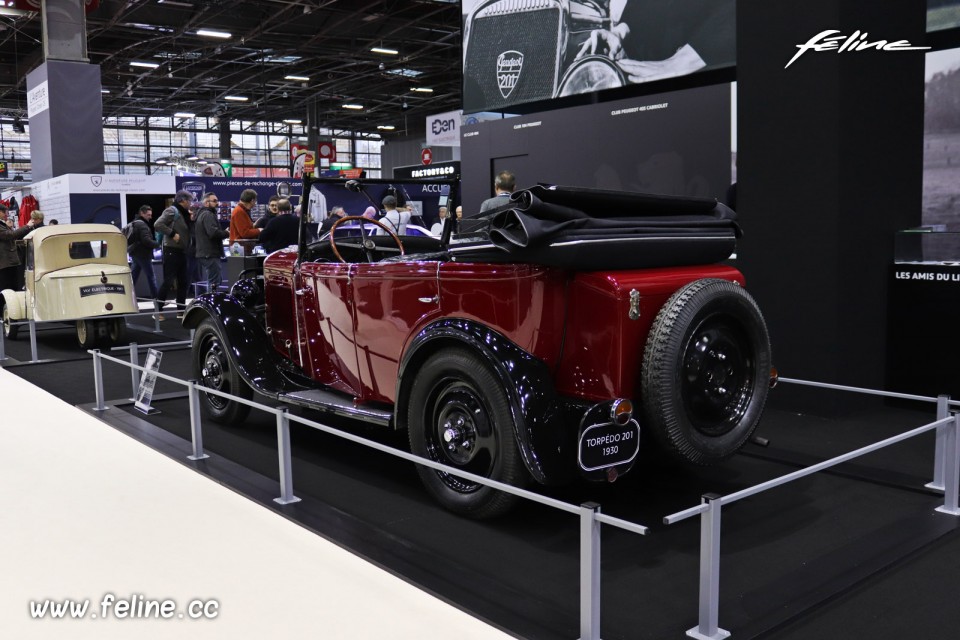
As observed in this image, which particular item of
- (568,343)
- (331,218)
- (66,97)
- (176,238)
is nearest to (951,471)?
(568,343)

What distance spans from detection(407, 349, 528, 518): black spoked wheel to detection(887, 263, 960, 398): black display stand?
349 centimetres

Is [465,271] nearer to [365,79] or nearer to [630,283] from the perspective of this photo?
[630,283]

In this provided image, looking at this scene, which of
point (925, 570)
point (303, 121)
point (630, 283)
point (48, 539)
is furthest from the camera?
point (303, 121)

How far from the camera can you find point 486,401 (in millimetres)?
3242

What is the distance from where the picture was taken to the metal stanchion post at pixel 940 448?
11.9ft

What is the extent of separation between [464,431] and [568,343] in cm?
61

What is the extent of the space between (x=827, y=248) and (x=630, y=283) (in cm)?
270

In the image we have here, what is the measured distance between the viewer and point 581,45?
9.16 m

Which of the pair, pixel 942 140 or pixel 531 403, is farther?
pixel 942 140

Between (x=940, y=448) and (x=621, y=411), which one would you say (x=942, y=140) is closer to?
(x=940, y=448)

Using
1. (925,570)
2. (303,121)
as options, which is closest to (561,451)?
(925,570)

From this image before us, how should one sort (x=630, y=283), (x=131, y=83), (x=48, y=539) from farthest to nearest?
(x=131, y=83) < (x=48, y=539) < (x=630, y=283)

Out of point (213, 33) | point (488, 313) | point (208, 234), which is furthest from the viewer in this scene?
point (213, 33)

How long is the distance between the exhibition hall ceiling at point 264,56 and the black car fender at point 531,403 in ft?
52.6
